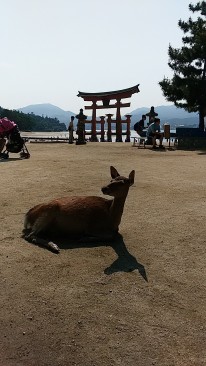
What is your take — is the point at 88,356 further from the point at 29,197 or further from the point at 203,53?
the point at 203,53

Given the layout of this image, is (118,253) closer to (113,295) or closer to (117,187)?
(117,187)

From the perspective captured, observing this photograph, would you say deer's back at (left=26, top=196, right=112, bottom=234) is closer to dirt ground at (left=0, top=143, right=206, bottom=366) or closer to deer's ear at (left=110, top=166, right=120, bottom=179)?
dirt ground at (left=0, top=143, right=206, bottom=366)

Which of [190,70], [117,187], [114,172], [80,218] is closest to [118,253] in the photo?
[80,218]

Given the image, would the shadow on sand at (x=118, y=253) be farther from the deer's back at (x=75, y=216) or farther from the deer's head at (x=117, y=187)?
the deer's head at (x=117, y=187)

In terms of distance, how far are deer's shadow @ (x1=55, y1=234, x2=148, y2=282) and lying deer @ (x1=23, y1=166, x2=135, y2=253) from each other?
0.09 m

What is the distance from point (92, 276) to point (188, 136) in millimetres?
18230

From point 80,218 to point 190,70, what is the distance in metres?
19.6

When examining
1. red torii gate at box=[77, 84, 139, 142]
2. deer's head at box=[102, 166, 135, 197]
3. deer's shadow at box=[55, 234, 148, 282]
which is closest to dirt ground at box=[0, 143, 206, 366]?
deer's shadow at box=[55, 234, 148, 282]

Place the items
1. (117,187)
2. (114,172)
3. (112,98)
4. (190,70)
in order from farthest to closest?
(112,98) → (190,70) → (114,172) → (117,187)

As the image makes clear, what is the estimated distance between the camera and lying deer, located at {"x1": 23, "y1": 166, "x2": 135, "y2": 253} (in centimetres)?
529

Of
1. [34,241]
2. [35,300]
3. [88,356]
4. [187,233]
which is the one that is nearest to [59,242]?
[34,241]

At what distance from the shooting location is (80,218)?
5316 millimetres

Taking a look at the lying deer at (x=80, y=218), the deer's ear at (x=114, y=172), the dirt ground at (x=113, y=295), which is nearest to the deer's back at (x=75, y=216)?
the lying deer at (x=80, y=218)

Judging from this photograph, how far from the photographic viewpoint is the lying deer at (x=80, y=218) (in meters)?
5.29
